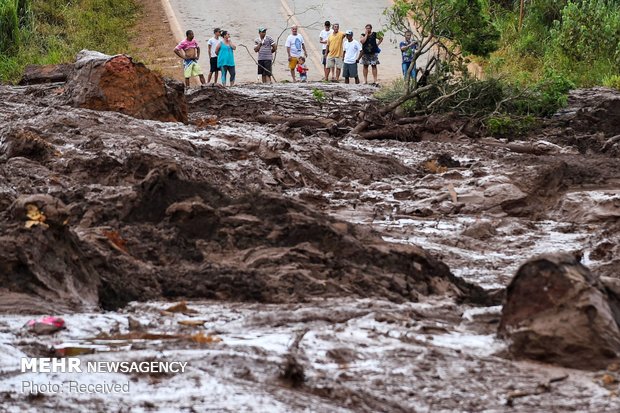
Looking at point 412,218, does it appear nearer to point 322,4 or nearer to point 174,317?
point 174,317

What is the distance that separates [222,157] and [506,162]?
323 centimetres

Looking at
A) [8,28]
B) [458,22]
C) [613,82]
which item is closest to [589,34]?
[613,82]

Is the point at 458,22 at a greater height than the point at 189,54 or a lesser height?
greater

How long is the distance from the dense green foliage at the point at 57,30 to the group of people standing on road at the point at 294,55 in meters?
3.24

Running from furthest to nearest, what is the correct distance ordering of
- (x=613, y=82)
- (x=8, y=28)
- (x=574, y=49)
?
1. (x=8, y=28)
2. (x=574, y=49)
3. (x=613, y=82)

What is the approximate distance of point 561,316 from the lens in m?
5.20

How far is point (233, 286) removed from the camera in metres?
6.75

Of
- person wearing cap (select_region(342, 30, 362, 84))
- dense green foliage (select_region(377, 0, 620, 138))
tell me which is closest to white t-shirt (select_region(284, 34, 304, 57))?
Result: person wearing cap (select_region(342, 30, 362, 84))

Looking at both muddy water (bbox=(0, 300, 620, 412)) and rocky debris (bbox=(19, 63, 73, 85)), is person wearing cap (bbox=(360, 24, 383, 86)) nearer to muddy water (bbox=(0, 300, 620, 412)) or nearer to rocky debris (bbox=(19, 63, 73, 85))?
rocky debris (bbox=(19, 63, 73, 85))

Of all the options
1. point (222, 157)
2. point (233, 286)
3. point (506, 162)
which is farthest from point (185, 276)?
point (506, 162)

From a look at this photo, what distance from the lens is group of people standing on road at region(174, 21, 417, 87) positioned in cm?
2138

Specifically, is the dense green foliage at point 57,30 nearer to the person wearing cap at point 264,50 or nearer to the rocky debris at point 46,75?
the rocky debris at point 46,75

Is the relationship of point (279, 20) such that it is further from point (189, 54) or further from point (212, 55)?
point (189, 54)

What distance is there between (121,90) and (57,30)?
13.8m
